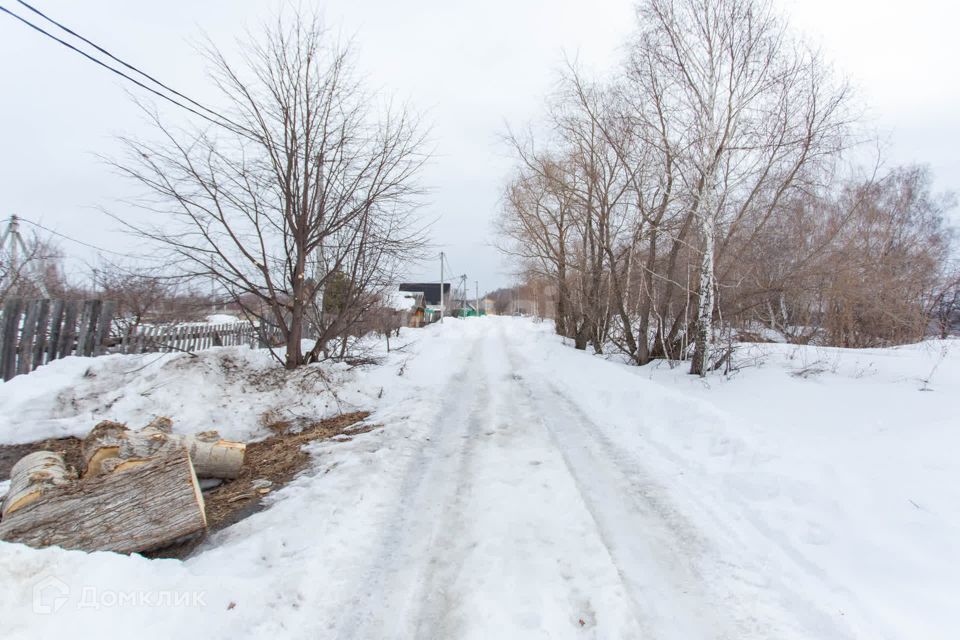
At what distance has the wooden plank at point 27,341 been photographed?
719 centimetres

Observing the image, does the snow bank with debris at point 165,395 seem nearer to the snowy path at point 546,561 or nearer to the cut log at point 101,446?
the cut log at point 101,446

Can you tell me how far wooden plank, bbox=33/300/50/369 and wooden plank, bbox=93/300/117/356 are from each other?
687mm

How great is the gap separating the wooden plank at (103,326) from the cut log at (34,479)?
4.91 meters

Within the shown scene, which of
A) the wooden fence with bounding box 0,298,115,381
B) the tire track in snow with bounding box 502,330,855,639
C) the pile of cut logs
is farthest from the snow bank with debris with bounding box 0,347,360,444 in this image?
the tire track in snow with bounding box 502,330,855,639

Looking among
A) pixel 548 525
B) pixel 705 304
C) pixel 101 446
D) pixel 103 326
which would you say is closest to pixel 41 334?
pixel 103 326

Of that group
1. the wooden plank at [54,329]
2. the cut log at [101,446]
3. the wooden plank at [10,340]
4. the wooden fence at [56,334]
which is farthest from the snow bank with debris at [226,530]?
the wooden plank at [10,340]

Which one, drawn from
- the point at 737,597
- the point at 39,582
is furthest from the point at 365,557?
the point at 737,597

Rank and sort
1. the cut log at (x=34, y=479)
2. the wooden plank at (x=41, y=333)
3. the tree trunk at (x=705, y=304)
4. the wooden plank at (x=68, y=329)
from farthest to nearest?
the tree trunk at (x=705, y=304), the wooden plank at (x=68, y=329), the wooden plank at (x=41, y=333), the cut log at (x=34, y=479)

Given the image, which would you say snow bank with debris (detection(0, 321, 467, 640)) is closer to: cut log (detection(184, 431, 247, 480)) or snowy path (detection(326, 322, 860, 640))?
snowy path (detection(326, 322, 860, 640))

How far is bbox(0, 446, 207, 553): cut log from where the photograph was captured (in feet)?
9.15

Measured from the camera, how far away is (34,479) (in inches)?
123

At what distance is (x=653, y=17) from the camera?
8898 millimetres

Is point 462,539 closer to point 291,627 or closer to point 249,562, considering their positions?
point 291,627

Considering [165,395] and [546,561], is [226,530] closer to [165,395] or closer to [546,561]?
[546,561]
